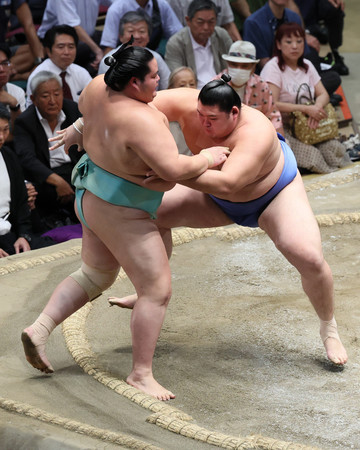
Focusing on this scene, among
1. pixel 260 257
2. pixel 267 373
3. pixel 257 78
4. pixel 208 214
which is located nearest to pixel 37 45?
pixel 257 78

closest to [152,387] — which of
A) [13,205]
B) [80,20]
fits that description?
[13,205]

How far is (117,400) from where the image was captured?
2.45 meters

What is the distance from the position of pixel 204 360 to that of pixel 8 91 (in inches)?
98.8

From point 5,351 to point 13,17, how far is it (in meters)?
3.34

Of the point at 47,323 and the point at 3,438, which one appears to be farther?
the point at 47,323

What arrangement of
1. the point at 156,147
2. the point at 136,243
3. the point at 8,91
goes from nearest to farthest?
the point at 156,147, the point at 136,243, the point at 8,91

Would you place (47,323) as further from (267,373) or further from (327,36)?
(327,36)

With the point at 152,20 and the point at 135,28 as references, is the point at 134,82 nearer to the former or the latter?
the point at 135,28

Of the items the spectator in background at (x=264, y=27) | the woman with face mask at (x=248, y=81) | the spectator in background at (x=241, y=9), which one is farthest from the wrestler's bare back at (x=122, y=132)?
the spectator in background at (x=241, y=9)

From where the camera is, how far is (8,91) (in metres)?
4.65

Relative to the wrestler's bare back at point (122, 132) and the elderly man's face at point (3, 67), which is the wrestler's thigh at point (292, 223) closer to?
the wrestler's bare back at point (122, 132)

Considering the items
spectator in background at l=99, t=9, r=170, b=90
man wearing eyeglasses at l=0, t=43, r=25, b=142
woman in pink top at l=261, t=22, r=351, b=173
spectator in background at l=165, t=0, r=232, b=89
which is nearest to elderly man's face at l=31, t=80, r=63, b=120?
man wearing eyeglasses at l=0, t=43, r=25, b=142

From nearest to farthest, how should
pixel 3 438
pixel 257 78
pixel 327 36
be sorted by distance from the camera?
pixel 3 438 < pixel 257 78 < pixel 327 36

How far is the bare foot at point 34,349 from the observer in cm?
257
